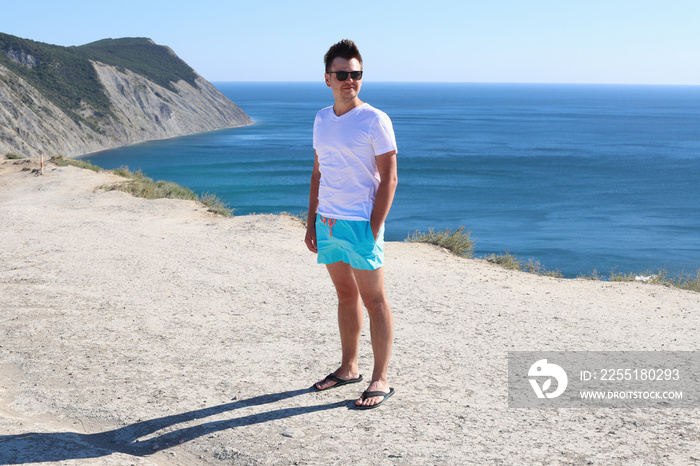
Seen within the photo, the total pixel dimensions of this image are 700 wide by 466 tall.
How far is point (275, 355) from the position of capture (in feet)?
16.8

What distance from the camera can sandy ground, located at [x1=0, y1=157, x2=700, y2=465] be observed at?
3604 mm

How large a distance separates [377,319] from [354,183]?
89cm

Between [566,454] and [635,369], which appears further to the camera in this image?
[635,369]

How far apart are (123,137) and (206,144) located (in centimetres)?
833

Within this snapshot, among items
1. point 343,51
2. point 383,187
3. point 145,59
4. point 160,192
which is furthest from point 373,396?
point 145,59

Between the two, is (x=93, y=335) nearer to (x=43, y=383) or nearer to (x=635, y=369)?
(x=43, y=383)

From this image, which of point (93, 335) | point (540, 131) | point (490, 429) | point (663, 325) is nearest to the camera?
point (490, 429)

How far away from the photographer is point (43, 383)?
4457mm

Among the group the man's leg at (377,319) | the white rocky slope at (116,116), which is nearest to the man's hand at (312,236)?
the man's leg at (377,319)

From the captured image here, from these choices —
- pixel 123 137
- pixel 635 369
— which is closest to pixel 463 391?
pixel 635 369

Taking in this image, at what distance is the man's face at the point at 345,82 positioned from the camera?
3.62 metres

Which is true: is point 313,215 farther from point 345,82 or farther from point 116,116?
point 116,116

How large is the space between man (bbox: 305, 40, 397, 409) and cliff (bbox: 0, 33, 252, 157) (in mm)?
40536

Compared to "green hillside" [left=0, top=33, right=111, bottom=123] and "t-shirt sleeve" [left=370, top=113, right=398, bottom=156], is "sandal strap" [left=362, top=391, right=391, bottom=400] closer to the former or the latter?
"t-shirt sleeve" [left=370, top=113, right=398, bottom=156]
